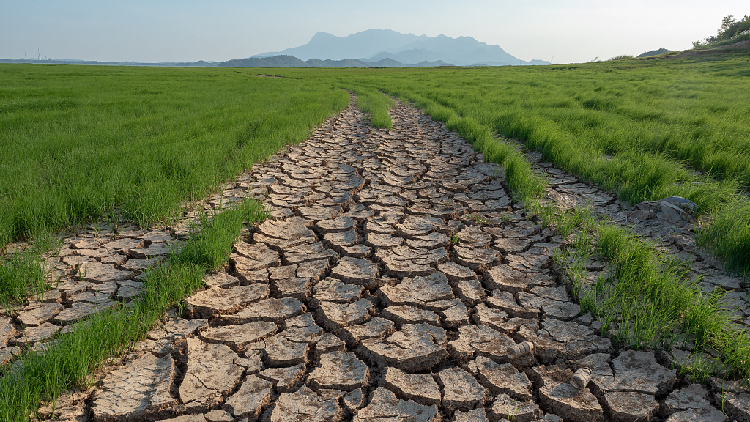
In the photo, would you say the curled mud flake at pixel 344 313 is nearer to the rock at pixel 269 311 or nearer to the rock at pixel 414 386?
the rock at pixel 269 311

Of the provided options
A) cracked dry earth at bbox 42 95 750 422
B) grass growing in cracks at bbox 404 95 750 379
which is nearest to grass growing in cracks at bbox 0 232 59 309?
cracked dry earth at bbox 42 95 750 422

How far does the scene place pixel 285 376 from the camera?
1.86 m

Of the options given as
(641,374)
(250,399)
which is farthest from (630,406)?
(250,399)

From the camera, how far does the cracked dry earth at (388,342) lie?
167cm

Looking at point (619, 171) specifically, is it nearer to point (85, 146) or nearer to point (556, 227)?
point (556, 227)

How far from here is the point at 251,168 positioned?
5.23 meters

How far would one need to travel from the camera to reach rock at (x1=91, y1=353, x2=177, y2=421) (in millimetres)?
1595

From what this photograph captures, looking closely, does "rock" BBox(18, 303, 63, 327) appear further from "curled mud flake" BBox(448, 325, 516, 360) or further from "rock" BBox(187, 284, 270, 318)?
"curled mud flake" BBox(448, 325, 516, 360)

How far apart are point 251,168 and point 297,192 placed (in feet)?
3.56

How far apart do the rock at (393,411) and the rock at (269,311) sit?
776 millimetres

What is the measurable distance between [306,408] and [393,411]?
349 mm

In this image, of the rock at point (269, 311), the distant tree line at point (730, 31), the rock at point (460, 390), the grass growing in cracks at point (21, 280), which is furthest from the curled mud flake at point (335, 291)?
the distant tree line at point (730, 31)

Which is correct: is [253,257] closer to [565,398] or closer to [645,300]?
[565,398]

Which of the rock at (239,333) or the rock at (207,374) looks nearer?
the rock at (207,374)
